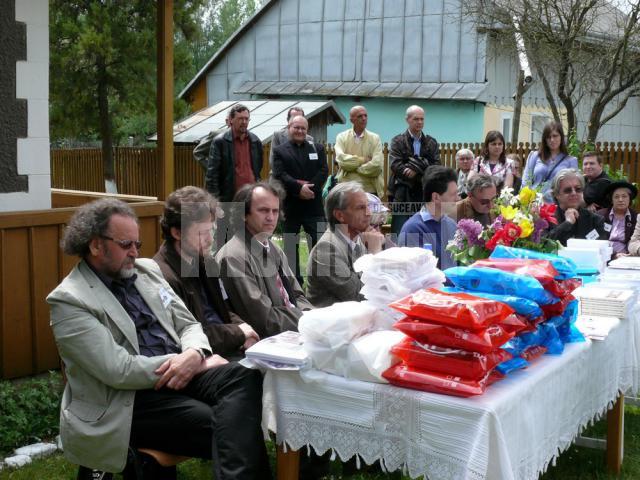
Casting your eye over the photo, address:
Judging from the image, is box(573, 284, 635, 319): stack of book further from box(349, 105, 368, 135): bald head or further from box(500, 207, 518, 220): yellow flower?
box(349, 105, 368, 135): bald head

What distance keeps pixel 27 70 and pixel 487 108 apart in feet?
48.8

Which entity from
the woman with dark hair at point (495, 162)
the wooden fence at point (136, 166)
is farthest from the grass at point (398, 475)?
the wooden fence at point (136, 166)

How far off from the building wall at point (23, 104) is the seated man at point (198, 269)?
1.81 metres

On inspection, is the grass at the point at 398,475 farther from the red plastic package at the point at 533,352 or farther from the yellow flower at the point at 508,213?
the yellow flower at the point at 508,213

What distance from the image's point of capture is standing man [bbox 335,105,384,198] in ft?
29.6

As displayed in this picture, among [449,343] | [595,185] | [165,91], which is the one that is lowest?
[449,343]

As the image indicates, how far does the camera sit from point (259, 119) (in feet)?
58.2

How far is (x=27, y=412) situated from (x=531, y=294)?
306 cm

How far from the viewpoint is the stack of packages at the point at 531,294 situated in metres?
2.92

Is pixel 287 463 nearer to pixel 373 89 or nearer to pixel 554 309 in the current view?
pixel 554 309

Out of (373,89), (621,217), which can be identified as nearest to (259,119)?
(373,89)

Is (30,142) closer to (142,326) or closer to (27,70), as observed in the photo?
(27,70)

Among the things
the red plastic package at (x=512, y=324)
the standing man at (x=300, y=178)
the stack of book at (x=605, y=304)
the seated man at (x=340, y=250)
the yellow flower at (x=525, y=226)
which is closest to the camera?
the red plastic package at (x=512, y=324)

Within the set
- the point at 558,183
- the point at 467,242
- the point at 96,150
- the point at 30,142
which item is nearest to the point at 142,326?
the point at 467,242
